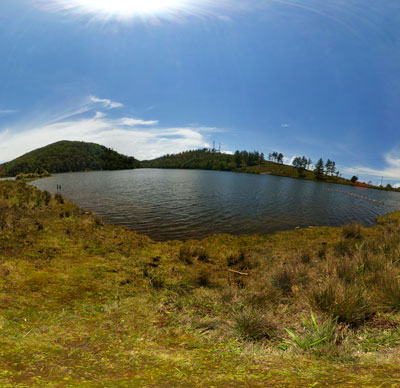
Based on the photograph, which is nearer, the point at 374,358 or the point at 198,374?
the point at 198,374

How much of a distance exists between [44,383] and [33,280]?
4.78 metres

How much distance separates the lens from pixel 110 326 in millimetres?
3705

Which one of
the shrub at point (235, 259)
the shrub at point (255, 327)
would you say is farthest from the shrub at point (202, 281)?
the shrub at point (255, 327)

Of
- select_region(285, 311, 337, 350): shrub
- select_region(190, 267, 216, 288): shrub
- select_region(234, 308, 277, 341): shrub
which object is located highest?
select_region(285, 311, 337, 350): shrub

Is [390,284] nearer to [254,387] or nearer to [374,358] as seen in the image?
[374,358]

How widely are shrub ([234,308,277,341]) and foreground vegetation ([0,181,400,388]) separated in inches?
0.7

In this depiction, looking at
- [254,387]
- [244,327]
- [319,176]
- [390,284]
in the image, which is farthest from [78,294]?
[319,176]

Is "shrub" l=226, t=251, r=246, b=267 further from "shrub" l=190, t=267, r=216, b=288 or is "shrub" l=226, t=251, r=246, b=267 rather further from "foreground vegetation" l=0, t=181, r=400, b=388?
"shrub" l=190, t=267, r=216, b=288

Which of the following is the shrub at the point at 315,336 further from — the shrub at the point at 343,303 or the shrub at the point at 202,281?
the shrub at the point at 202,281

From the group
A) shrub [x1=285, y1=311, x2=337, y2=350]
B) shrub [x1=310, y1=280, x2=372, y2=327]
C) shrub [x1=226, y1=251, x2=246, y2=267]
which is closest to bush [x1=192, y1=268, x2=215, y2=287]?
shrub [x1=226, y1=251, x2=246, y2=267]

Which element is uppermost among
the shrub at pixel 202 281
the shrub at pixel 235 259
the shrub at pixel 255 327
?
the shrub at pixel 255 327

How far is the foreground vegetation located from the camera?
2.11 m

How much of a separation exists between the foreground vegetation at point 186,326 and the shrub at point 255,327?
0.02 meters

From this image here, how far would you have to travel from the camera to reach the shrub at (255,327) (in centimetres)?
337
